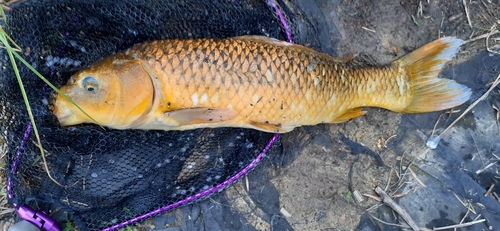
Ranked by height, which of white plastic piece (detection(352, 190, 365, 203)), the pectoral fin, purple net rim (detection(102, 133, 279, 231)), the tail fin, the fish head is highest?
the fish head

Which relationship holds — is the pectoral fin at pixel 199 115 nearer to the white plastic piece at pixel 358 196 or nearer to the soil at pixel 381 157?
the soil at pixel 381 157

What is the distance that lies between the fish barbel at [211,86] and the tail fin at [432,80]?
0.41m

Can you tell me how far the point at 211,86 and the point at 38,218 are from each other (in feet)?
3.56

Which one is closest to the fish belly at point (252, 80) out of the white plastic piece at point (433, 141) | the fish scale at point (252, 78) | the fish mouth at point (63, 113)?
the fish scale at point (252, 78)

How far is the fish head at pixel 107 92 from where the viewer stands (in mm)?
1714

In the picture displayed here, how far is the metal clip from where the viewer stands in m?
1.90

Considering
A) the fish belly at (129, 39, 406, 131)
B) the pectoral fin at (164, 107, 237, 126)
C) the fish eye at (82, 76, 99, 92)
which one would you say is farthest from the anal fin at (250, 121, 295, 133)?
the fish eye at (82, 76, 99, 92)

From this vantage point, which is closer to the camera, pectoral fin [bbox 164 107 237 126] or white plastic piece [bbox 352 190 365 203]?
pectoral fin [bbox 164 107 237 126]

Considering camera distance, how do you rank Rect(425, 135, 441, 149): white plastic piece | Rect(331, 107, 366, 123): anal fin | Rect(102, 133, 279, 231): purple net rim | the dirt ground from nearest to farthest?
Rect(102, 133, 279, 231): purple net rim
Rect(331, 107, 366, 123): anal fin
the dirt ground
Rect(425, 135, 441, 149): white plastic piece

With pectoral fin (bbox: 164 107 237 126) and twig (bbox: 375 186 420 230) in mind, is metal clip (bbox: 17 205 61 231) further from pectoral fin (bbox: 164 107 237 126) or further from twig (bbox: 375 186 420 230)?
twig (bbox: 375 186 420 230)

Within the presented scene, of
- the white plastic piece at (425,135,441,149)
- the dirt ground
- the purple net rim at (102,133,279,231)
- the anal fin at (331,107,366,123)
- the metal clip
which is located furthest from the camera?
the white plastic piece at (425,135,441,149)

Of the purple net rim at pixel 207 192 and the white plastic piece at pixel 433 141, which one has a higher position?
the purple net rim at pixel 207 192

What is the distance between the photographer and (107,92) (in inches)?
67.8

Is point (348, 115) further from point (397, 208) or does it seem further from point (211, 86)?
point (211, 86)
